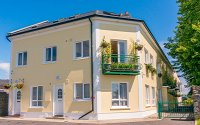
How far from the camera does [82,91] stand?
1975cm

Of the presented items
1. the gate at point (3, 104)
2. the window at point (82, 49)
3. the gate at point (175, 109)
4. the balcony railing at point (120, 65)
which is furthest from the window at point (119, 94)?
the gate at point (3, 104)

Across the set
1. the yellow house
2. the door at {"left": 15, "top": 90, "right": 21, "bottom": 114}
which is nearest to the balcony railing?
the yellow house

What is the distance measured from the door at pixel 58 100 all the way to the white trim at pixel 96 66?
3.27 metres

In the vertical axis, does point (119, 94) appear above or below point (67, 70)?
below

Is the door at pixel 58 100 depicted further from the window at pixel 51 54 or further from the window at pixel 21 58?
the window at pixel 21 58

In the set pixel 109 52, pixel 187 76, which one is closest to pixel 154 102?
pixel 187 76

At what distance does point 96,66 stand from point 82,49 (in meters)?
2.04

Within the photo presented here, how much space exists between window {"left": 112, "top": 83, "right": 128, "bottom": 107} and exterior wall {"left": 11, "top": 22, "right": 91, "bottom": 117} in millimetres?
1908

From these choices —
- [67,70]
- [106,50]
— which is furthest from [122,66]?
[67,70]

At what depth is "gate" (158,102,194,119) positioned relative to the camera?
18172 mm

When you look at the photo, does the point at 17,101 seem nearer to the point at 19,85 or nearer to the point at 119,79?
the point at 19,85

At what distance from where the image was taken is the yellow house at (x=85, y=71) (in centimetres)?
1917

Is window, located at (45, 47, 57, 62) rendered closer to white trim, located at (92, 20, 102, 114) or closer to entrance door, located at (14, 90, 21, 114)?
white trim, located at (92, 20, 102, 114)

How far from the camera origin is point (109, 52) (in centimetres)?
1973
